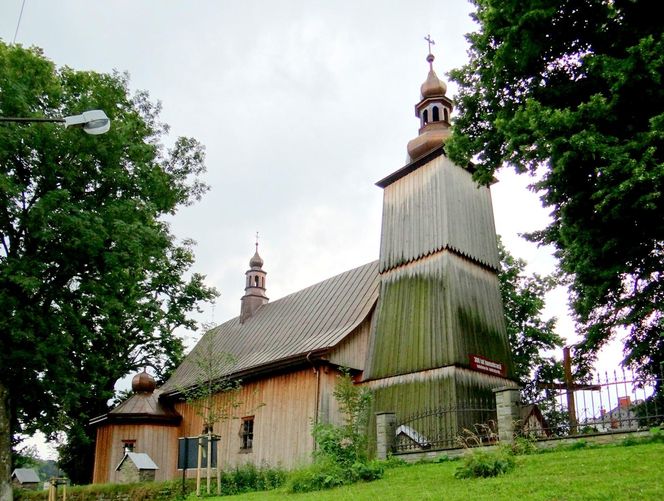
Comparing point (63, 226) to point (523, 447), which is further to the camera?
point (63, 226)

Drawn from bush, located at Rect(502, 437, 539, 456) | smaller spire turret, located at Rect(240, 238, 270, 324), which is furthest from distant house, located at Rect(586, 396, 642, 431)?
smaller spire turret, located at Rect(240, 238, 270, 324)

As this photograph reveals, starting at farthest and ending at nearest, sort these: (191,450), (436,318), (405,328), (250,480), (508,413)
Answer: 1. (405,328)
2. (250,480)
3. (436,318)
4. (191,450)
5. (508,413)

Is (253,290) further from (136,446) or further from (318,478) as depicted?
(318,478)

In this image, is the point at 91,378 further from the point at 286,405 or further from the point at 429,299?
the point at 429,299

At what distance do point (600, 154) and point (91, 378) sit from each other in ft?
58.3

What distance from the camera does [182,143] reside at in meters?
23.0

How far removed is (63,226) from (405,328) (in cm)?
1020

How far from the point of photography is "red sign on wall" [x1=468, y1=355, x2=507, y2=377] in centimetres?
1650

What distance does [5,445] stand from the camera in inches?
712

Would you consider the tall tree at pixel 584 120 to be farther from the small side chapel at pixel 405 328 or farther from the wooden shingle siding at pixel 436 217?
the wooden shingle siding at pixel 436 217

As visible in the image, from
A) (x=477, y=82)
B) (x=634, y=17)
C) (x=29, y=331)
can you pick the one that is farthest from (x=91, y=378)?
(x=634, y=17)

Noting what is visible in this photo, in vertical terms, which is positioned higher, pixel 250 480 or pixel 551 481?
pixel 551 481

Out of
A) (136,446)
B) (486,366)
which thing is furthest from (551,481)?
(136,446)

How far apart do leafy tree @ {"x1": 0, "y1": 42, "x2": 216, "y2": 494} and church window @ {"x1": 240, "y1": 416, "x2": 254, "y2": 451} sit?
5.22 m
